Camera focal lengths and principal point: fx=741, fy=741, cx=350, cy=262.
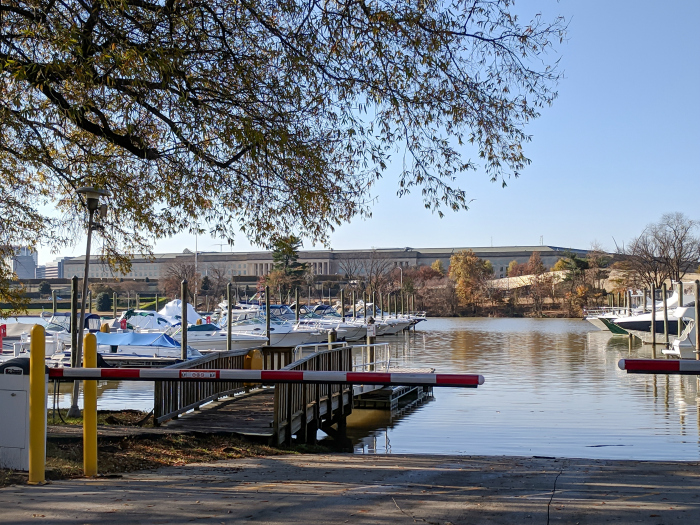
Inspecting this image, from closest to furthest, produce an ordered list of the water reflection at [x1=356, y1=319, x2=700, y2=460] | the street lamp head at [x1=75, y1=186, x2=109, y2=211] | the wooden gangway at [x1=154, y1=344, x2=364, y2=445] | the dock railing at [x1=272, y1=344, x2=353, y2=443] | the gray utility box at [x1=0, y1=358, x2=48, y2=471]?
the gray utility box at [x1=0, y1=358, x2=48, y2=471]
the wooden gangway at [x1=154, y1=344, x2=364, y2=445]
the dock railing at [x1=272, y1=344, x2=353, y2=443]
the street lamp head at [x1=75, y1=186, x2=109, y2=211]
the water reflection at [x1=356, y1=319, x2=700, y2=460]

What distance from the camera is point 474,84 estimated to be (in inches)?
416

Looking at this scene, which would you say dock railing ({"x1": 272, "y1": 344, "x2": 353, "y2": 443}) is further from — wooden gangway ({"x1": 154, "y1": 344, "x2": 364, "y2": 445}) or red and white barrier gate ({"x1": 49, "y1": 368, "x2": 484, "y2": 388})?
red and white barrier gate ({"x1": 49, "y1": 368, "x2": 484, "y2": 388})

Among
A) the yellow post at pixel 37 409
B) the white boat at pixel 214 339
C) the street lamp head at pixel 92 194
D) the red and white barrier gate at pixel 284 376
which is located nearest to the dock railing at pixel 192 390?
the red and white barrier gate at pixel 284 376

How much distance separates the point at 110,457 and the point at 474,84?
6.88 m

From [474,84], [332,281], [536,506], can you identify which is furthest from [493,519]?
[332,281]

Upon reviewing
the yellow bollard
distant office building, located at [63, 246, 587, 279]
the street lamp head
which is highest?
distant office building, located at [63, 246, 587, 279]

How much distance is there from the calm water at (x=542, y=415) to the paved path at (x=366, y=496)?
6.60 m

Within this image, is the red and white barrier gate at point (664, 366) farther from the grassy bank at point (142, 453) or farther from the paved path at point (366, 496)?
the grassy bank at point (142, 453)

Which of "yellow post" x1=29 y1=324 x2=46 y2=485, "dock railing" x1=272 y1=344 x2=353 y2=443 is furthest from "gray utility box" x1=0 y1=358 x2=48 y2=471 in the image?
"dock railing" x1=272 y1=344 x2=353 y2=443

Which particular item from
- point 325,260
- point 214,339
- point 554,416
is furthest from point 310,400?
point 325,260

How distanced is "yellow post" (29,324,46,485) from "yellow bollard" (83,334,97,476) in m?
0.46

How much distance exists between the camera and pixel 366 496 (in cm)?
627

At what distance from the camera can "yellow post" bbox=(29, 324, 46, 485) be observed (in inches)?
262

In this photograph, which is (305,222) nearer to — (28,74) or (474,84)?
(474,84)
